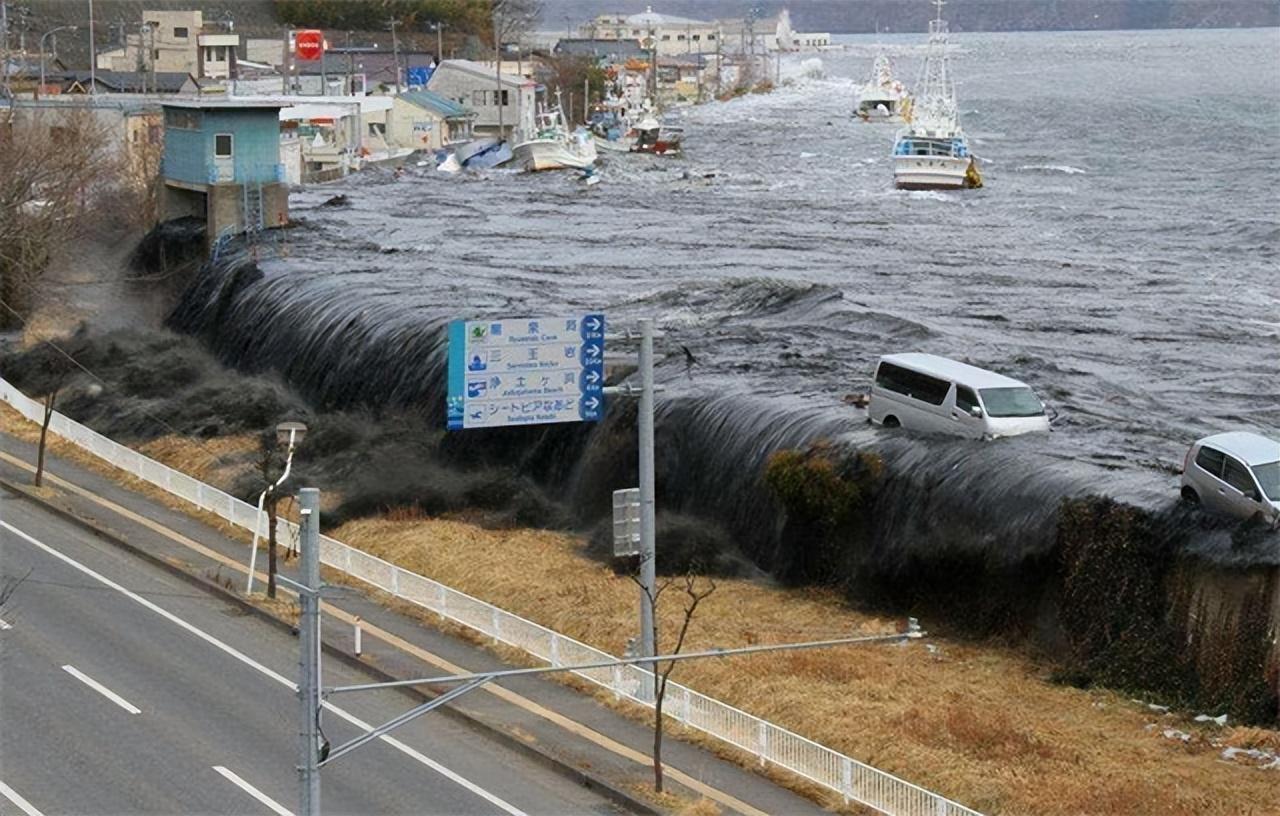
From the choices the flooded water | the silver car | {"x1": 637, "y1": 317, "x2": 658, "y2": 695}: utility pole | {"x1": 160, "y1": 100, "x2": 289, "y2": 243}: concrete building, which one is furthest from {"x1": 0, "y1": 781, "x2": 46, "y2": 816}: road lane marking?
{"x1": 160, "y1": 100, "x2": 289, "y2": 243}: concrete building

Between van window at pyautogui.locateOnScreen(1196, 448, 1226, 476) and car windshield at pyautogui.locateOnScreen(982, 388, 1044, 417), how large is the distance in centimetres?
497

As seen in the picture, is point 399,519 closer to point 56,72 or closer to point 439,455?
point 439,455

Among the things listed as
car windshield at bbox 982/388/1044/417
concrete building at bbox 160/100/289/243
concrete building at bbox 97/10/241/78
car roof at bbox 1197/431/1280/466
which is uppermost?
concrete building at bbox 97/10/241/78

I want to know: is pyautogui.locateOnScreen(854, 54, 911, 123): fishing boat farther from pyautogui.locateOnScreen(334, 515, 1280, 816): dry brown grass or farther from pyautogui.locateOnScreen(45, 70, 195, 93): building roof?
pyautogui.locateOnScreen(334, 515, 1280, 816): dry brown grass

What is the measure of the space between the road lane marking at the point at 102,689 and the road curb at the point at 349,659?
3.18 metres

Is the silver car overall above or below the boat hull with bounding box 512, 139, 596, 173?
above

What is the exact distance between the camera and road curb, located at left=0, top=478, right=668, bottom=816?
69.9 feet

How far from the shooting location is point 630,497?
25.4 meters

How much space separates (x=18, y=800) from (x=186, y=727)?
2774mm

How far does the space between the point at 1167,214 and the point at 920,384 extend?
172ft

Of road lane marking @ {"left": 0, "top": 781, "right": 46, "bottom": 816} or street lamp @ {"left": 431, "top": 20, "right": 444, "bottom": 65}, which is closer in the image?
road lane marking @ {"left": 0, "top": 781, "right": 46, "bottom": 816}

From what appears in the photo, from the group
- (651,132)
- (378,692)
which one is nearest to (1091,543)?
(378,692)

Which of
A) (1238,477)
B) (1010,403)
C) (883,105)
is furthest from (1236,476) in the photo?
(883,105)

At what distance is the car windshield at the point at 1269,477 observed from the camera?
25.3 meters
